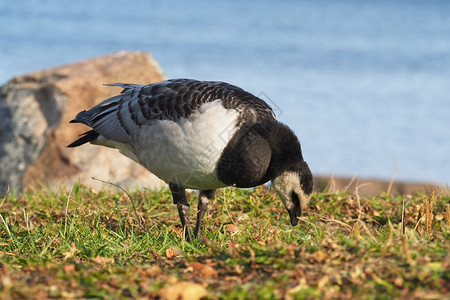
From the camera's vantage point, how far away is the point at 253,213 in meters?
6.93

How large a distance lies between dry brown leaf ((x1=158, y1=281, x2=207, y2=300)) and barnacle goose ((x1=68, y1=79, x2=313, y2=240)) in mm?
2081

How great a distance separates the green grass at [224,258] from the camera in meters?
3.71

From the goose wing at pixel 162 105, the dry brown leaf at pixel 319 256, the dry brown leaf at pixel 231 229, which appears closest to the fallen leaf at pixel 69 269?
the dry brown leaf at pixel 319 256

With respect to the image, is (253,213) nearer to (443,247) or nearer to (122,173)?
(443,247)

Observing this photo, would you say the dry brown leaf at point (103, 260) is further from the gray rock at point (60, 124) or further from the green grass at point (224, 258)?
the gray rock at point (60, 124)

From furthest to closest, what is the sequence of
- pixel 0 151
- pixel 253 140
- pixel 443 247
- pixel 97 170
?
pixel 0 151
pixel 97 170
pixel 253 140
pixel 443 247

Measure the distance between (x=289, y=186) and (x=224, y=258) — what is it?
1722 millimetres

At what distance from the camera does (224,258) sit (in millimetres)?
4418

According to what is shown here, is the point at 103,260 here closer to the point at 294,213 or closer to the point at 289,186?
the point at 289,186

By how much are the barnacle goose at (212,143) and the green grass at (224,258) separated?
0.48m

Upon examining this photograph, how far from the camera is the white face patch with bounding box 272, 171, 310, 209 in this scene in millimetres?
5914

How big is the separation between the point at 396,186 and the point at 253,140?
800 centimetres

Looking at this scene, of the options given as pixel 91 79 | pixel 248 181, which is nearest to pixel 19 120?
pixel 91 79

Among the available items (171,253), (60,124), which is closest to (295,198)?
(171,253)
